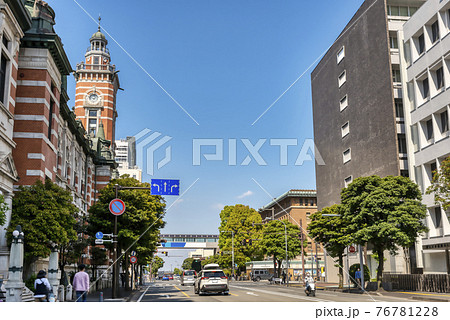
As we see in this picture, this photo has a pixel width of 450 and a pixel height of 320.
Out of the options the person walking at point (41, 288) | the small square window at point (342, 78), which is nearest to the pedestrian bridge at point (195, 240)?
the small square window at point (342, 78)

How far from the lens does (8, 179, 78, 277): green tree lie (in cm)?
2436

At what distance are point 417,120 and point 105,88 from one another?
47.0 metres

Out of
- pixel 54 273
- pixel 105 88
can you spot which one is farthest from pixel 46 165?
pixel 105 88

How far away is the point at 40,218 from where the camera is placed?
2444 cm

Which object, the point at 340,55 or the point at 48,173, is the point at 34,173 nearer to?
the point at 48,173

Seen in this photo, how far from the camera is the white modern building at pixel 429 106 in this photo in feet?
122

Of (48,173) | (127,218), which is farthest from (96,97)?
(48,173)

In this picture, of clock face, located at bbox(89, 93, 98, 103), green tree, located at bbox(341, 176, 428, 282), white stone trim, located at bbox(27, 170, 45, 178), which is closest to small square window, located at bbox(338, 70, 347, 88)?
green tree, located at bbox(341, 176, 428, 282)

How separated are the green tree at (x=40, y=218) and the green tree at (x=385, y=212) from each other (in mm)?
20134

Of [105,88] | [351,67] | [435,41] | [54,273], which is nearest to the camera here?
[54,273]

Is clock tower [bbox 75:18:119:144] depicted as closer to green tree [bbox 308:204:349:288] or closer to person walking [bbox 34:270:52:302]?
green tree [bbox 308:204:349:288]
